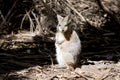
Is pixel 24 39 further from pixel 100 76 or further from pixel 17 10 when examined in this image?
pixel 100 76

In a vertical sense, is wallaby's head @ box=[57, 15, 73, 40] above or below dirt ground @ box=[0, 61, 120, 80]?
above

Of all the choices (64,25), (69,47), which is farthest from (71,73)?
(64,25)

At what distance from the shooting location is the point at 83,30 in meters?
9.32

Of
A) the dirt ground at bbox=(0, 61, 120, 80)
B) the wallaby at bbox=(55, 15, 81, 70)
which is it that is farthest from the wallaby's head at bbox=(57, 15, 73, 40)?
the dirt ground at bbox=(0, 61, 120, 80)

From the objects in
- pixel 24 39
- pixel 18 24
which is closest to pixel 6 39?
pixel 24 39

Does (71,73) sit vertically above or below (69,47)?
below

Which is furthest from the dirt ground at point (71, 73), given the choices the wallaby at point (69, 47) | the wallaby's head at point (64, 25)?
the wallaby's head at point (64, 25)

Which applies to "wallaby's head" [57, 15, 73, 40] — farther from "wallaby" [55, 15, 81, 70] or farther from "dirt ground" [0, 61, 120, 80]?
"dirt ground" [0, 61, 120, 80]

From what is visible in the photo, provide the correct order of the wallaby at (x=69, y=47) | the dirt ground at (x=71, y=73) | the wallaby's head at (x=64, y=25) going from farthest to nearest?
the wallaby at (x=69, y=47) → the dirt ground at (x=71, y=73) → the wallaby's head at (x=64, y=25)

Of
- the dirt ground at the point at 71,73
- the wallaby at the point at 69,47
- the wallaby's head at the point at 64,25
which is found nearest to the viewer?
the wallaby's head at the point at 64,25

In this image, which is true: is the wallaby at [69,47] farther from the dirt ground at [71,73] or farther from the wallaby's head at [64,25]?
the dirt ground at [71,73]

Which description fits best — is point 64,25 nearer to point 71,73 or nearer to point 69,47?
point 69,47

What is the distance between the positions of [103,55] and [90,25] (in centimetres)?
184

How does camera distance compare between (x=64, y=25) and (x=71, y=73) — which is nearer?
(x=64, y=25)
